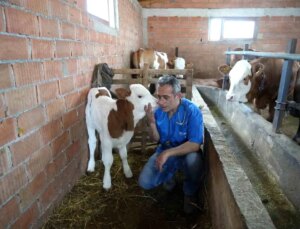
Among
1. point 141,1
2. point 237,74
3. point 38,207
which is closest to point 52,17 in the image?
point 38,207

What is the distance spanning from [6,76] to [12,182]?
2.42 ft

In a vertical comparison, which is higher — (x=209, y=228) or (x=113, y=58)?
(x=113, y=58)

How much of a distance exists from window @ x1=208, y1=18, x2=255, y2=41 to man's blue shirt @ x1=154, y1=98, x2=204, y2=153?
8.05 meters

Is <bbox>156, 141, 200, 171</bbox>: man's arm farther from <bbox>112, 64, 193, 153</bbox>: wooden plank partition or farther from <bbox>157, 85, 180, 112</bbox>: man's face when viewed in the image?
<bbox>112, 64, 193, 153</bbox>: wooden plank partition

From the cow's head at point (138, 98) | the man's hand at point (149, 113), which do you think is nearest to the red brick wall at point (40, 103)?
the cow's head at point (138, 98)

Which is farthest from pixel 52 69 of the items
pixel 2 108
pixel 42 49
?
pixel 2 108

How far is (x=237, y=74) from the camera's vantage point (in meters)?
4.10

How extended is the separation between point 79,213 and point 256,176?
6.74 ft

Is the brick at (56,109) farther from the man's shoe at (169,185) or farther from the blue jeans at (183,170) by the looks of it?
the man's shoe at (169,185)

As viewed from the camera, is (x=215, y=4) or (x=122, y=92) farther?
(x=215, y=4)

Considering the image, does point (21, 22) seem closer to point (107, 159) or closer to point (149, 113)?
point (149, 113)

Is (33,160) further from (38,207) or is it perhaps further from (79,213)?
(79,213)

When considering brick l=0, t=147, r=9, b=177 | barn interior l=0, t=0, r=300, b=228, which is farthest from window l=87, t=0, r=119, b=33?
brick l=0, t=147, r=9, b=177

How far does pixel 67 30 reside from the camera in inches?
96.0
